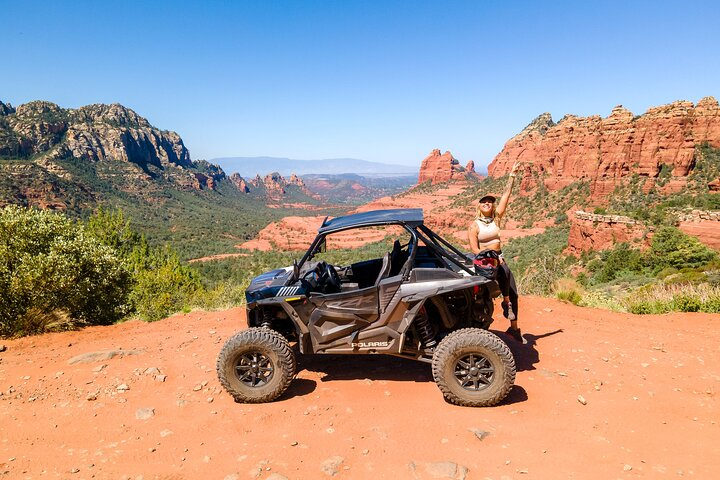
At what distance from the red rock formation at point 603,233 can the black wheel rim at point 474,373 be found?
34172mm

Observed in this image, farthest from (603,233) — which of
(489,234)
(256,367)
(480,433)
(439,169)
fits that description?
(439,169)

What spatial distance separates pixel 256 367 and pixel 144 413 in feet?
4.64

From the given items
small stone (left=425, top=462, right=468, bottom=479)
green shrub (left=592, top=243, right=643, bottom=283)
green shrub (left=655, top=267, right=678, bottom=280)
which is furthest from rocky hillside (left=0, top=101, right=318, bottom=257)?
small stone (left=425, top=462, right=468, bottom=479)

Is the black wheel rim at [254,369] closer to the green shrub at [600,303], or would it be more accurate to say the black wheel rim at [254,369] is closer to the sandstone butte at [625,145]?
the green shrub at [600,303]

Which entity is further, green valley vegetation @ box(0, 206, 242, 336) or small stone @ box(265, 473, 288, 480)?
green valley vegetation @ box(0, 206, 242, 336)

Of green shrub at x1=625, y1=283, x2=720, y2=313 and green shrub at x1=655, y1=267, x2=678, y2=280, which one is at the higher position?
green shrub at x1=625, y1=283, x2=720, y2=313

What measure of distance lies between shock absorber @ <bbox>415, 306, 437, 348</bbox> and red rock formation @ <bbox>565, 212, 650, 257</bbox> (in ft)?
113

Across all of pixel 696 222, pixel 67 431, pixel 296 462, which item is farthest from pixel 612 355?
pixel 696 222

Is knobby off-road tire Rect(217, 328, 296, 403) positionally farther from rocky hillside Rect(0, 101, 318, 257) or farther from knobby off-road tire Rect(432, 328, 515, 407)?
rocky hillside Rect(0, 101, 318, 257)

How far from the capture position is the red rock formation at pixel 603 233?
34156 mm

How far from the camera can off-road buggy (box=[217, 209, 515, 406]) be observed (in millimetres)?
4707

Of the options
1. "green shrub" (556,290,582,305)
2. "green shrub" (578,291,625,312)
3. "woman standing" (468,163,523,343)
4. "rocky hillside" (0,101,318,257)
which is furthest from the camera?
"rocky hillside" (0,101,318,257)

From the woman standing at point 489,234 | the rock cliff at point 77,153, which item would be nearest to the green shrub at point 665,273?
the woman standing at point 489,234

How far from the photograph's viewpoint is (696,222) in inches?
1182
